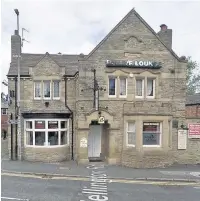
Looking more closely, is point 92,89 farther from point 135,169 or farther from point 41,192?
point 41,192

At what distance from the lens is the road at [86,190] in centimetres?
906

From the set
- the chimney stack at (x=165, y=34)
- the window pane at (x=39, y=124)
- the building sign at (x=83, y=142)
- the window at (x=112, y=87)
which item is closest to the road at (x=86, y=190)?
the building sign at (x=83, y=142)

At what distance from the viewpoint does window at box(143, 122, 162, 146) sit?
612 inches

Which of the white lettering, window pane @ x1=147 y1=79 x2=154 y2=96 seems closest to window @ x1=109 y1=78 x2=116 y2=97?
window pane @ x1=147 y1=79 x2=154 y2=96

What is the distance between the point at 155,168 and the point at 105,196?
659 centimetres

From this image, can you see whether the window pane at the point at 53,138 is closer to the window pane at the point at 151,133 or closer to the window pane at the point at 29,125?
the window pane at the point at 29,125

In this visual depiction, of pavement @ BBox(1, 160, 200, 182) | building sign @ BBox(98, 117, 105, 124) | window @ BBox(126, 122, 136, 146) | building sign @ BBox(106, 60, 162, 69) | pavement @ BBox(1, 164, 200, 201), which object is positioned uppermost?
building sign @ BBox(106, 60, 162, 69)

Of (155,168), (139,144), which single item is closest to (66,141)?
(139,144)

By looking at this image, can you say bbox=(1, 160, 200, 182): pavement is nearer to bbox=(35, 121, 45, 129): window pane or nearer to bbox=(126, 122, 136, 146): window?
bbox=(126, 122, 136, 146): window

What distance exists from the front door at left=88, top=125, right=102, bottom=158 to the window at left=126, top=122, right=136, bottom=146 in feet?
7.87

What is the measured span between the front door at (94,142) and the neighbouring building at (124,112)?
0.24 ft

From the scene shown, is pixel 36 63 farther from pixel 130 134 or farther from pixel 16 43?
pixel 130 134

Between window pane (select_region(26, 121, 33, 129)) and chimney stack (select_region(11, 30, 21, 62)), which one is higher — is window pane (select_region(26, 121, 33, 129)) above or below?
below

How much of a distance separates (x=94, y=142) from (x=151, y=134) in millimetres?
4301
